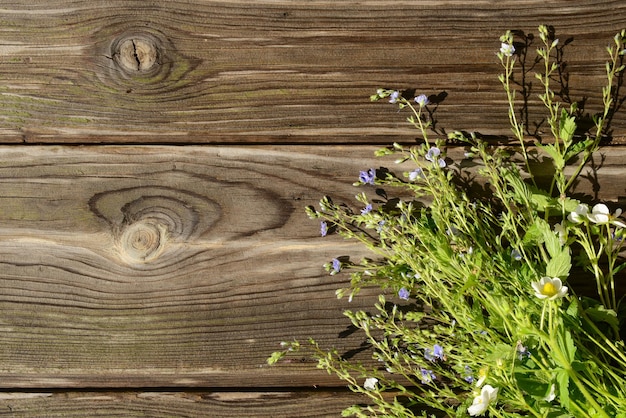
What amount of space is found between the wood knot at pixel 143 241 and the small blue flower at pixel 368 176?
1.04ft

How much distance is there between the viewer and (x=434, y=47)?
934 millimetres

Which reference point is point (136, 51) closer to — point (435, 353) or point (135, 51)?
point (135, 51)

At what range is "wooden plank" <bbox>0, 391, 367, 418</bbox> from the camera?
940mm

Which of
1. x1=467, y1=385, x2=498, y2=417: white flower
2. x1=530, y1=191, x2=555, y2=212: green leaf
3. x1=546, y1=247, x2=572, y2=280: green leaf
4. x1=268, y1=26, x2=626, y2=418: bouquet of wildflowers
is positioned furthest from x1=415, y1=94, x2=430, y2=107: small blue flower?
x1=467, y1=385, x2=498, y2=417: white flower

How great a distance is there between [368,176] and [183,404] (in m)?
0.46

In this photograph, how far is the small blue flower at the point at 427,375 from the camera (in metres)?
0.81

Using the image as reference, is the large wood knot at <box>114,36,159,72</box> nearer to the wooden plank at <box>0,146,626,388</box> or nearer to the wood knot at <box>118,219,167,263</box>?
the wooden plank at <box>0,146,626,388</box>

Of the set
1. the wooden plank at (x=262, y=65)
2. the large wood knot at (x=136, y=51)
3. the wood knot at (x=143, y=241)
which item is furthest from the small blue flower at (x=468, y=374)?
the large wood knot at (x=136, y=51)

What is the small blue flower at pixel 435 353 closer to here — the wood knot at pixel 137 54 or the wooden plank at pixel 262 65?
the wooden plank at pixel 262 65

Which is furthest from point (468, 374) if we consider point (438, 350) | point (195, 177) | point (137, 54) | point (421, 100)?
point (137, 54)

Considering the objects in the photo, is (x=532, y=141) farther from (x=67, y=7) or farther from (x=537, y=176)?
(x=67, y=7)

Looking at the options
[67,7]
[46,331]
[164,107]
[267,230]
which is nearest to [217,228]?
[267,230]

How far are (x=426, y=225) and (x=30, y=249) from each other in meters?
0.62

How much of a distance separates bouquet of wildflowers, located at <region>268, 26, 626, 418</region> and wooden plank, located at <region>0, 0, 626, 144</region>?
0.14ft
